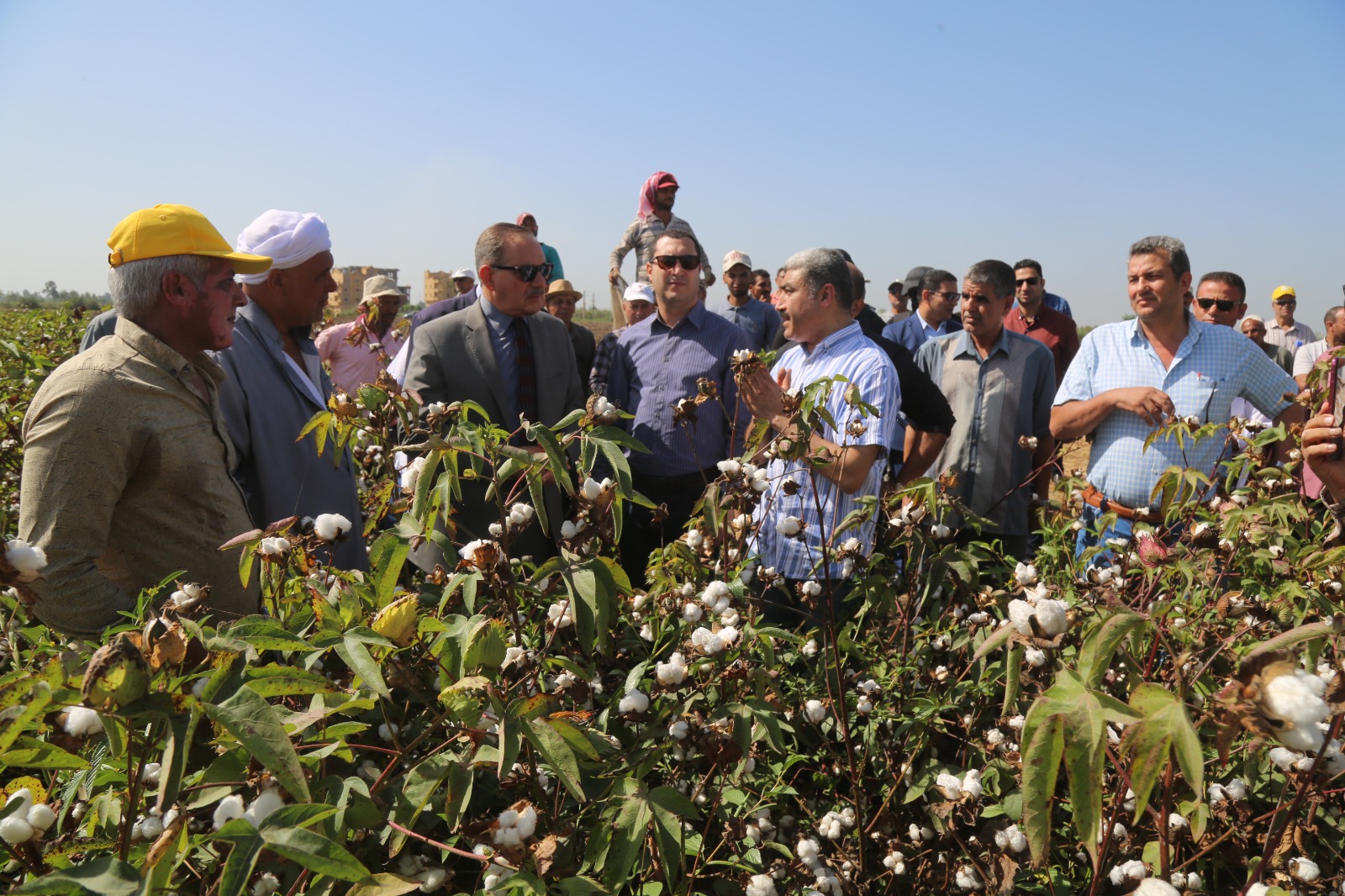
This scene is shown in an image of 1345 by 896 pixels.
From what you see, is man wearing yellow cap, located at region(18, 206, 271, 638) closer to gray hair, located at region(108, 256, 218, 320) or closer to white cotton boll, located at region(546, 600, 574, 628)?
gray hair, located at region(108, 256, 218, 320)

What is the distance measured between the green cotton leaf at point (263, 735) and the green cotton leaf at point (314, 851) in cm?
4

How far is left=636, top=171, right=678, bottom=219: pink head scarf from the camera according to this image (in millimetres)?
7176

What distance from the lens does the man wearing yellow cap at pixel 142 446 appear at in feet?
6.37

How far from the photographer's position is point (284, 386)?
9.25 feet

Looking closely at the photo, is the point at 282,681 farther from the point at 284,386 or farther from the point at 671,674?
the point at 284,386

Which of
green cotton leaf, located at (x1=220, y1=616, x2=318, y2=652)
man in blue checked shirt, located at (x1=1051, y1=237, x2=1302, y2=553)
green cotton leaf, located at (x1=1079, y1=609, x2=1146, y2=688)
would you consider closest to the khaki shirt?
green cotton leaf, located at (x1=220, y1=616, x2=318, y2=652)

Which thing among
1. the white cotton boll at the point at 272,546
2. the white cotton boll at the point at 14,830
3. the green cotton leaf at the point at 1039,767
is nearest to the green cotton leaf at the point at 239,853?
the white cotton boll at the point at 14,830

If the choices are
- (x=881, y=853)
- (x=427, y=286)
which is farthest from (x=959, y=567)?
(x=427, y=286)

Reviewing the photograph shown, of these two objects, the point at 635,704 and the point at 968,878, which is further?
the point at 968,878

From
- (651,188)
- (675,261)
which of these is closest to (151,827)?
(675,261)

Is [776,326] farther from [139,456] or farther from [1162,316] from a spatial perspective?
[139,456]

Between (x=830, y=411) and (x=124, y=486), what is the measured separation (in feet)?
6.40

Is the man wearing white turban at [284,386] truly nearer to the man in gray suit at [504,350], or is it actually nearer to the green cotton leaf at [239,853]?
the man in gray suit at [504,350]

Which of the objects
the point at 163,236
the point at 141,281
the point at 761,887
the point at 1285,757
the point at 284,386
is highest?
the point at 163,236
